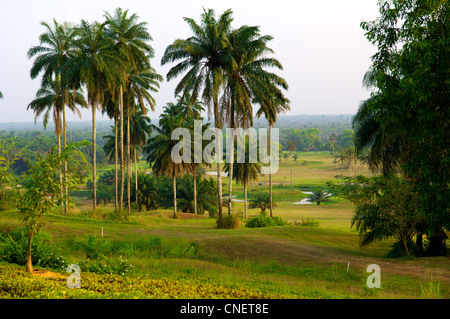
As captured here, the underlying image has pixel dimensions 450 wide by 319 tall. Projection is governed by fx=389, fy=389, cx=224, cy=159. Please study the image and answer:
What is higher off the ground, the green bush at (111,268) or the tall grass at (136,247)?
the green bush at (111,268)

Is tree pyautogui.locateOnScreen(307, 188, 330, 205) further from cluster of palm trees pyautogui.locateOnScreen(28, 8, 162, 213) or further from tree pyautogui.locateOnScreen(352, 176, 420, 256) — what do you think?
tree pyautogui.locateOnScreen(352, 176, 420, 256)

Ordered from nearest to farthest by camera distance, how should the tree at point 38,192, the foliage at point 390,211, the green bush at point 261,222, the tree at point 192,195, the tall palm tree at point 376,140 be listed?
the tree at point 38,192
the foliage at point 390,211
the tall palm tree at point 376,140
the green bush at point 261,222
the tree at point 192,195

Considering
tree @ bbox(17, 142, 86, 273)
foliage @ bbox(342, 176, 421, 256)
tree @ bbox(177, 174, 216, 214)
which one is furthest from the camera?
tree @ bbox(177, 174, 216, 214)

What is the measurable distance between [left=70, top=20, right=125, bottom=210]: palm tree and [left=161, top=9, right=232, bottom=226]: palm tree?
543 centimetres

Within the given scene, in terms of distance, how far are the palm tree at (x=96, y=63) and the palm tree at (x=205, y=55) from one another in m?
5.43

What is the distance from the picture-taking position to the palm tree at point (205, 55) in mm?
29531

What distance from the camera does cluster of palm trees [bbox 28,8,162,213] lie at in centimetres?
3331

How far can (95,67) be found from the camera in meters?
33.2

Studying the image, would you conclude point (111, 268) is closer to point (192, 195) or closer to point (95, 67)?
point (95, 67)

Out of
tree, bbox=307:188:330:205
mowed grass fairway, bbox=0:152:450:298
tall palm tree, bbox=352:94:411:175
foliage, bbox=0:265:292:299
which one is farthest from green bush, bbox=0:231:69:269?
tree, bbox=307:188:330:205

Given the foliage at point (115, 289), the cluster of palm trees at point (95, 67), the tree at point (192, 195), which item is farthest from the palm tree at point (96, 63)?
the foliage at point (115, 289)

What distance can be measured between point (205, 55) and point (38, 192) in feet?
68.7

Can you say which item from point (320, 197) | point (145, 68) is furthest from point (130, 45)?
point (320, 197)

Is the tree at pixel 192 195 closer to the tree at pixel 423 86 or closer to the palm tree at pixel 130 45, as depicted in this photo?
the palm tree at pixel 130 45
